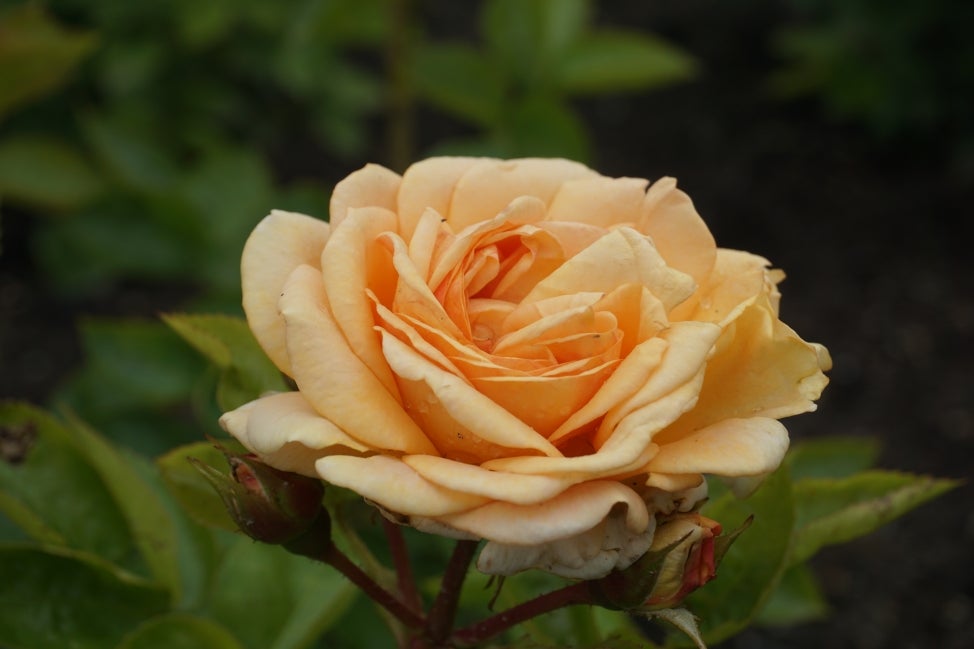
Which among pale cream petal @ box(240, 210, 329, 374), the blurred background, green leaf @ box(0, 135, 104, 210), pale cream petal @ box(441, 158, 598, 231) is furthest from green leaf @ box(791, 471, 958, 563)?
green leaf @ box(0, 135, 104, 210)

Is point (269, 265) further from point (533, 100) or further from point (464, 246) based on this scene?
point (533, 100)

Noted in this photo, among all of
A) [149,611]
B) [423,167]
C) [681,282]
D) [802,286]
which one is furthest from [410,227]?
[802,286]

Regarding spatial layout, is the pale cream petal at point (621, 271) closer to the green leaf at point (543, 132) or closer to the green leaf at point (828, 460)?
the green leaf at point (828, 460)

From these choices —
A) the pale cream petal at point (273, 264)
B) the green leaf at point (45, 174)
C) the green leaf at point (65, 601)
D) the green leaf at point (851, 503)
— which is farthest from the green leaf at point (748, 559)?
the green leaf at point (45, 174)

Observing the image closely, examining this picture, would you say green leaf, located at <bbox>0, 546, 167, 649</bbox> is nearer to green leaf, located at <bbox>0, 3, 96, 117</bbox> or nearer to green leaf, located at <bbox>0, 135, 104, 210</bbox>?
green leaf, located at <bbox>0, 3, 96, 117</bbox>

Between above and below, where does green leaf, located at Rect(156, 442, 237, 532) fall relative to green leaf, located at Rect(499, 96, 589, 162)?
below

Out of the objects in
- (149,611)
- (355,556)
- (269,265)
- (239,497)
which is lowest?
(149,611)
